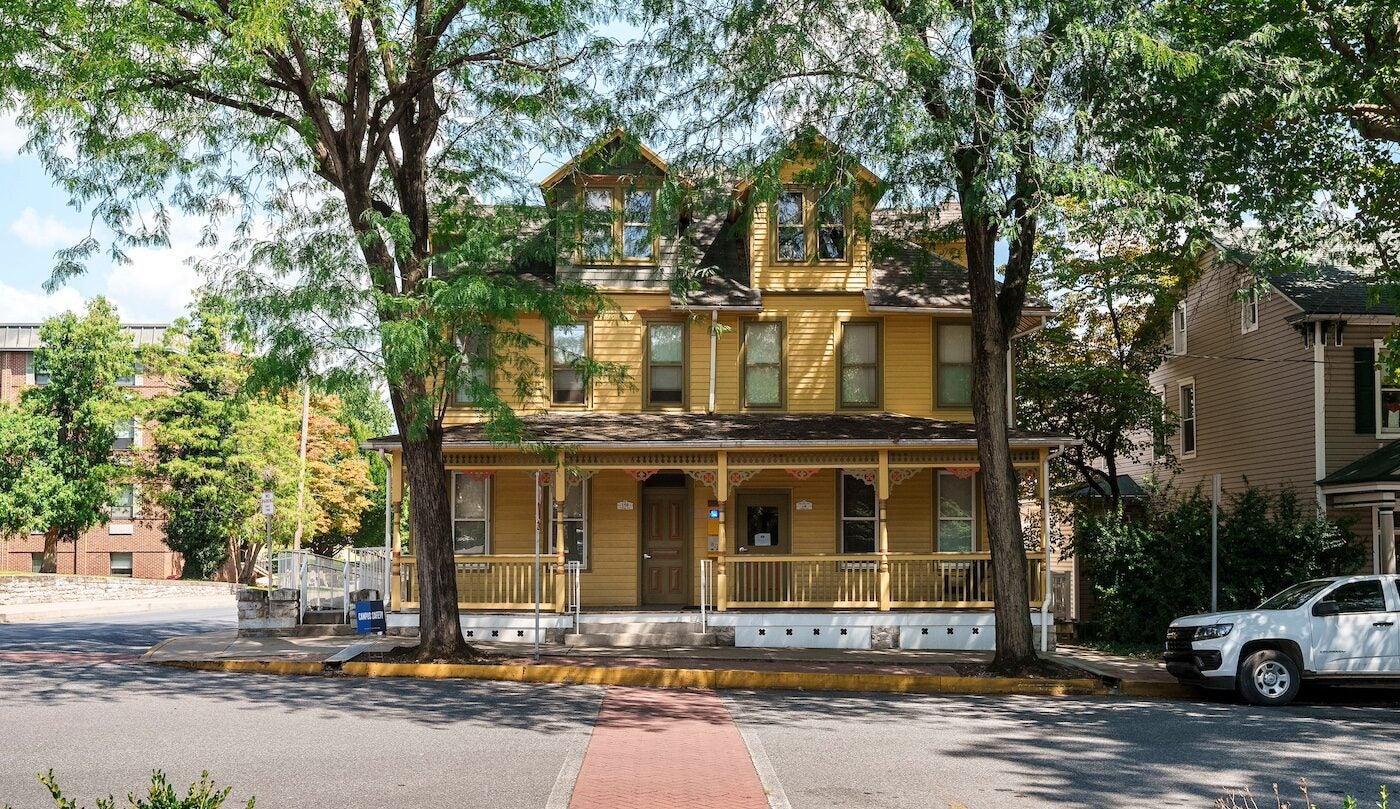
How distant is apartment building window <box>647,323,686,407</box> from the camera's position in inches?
985

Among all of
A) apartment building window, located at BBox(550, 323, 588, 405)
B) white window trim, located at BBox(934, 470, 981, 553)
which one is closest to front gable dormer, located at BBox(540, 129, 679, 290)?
apartment building window, located at BBox(550, 323, 588, 405)

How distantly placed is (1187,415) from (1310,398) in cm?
556

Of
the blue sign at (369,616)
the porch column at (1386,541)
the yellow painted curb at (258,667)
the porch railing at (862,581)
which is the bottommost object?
the yellow painted curb at (258,667)

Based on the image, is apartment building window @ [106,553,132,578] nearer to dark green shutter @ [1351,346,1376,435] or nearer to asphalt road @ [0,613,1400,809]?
asphalt road @ [0,613,1400,809]

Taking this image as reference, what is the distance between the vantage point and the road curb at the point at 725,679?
708 inches

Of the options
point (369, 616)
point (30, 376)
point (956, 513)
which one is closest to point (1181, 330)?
point (956, 513)

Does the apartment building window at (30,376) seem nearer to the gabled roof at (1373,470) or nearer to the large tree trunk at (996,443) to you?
the large tree trunk at (996,443)

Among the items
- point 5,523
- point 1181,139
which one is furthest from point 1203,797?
point 5,523

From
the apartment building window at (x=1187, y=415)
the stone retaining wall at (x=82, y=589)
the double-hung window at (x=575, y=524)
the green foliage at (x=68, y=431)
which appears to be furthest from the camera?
the green foliage at (x=68, y=431)

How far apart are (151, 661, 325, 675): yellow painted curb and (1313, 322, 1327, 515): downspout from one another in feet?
63.4

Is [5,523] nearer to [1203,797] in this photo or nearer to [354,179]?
[354,179]

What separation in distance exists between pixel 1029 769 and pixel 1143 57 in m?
9.26

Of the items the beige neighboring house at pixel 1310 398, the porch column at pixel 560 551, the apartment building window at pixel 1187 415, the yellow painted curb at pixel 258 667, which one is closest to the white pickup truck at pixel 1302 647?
the beige neighboring house at pixel 1310 398

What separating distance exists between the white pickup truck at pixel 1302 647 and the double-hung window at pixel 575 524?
1188 centimetres
